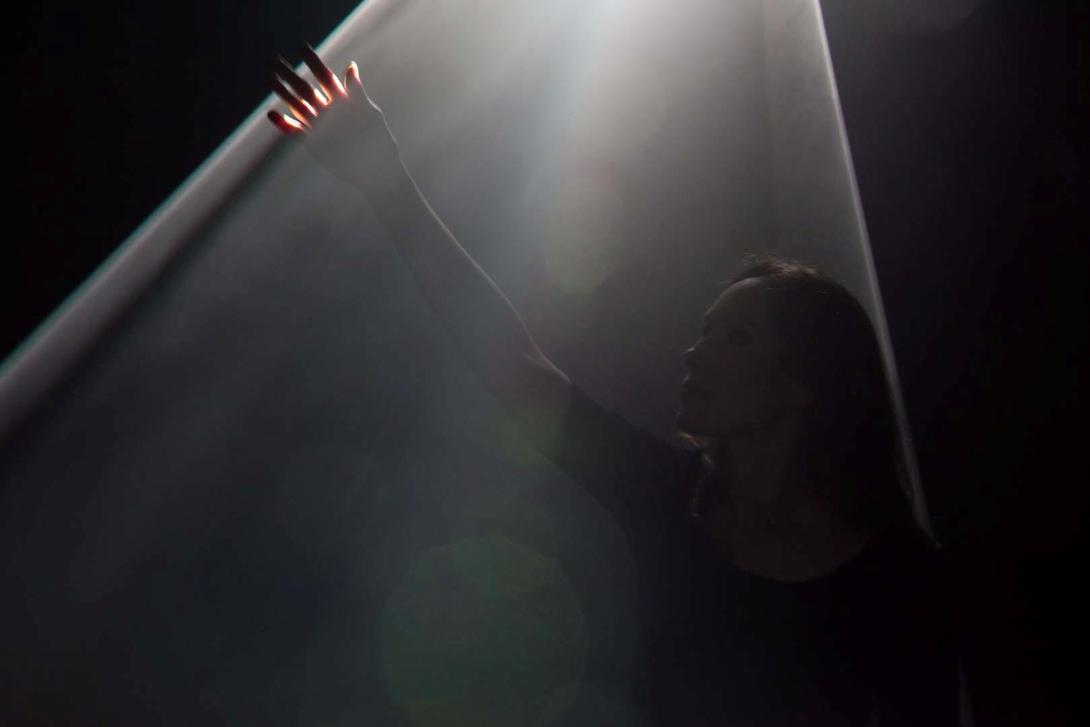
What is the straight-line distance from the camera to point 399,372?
85cm

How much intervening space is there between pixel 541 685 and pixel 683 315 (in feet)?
1.67

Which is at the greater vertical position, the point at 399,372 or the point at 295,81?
the point at 295,81

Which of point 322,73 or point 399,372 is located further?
point 399,372

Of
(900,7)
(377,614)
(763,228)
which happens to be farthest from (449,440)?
(900,7)

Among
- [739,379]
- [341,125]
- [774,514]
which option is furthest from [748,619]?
[341,125]

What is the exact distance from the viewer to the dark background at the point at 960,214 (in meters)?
0.54

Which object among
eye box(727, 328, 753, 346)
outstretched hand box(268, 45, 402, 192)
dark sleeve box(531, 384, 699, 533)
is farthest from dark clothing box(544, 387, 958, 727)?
outstretched hand box(268, 45, 402, 192)

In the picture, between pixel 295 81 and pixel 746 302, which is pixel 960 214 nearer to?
pixel 746 302

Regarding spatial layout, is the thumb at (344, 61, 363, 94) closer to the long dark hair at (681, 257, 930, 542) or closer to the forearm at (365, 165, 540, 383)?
the forearm at (365, 165, 540, 383)

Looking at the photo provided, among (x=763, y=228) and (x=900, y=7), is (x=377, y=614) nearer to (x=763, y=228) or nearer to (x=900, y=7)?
(x=763, y=228)

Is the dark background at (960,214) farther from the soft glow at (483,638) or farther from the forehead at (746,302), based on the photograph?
the soft glow at (483,638)

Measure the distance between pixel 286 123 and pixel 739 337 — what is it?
0.45 metres

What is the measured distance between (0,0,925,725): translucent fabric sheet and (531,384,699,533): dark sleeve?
0.72ft

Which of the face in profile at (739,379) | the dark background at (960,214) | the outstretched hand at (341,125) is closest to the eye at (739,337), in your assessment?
the face in profile at (739,379)
